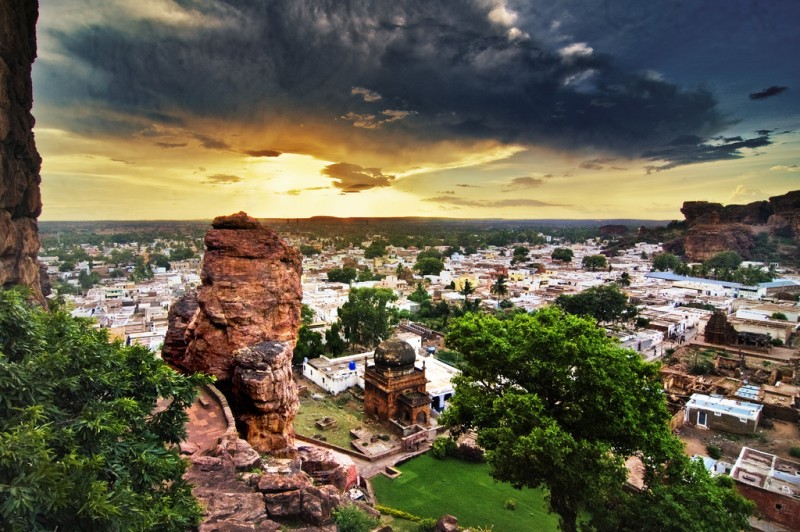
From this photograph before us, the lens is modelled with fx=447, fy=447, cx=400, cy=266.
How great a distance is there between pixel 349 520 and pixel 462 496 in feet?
26.5

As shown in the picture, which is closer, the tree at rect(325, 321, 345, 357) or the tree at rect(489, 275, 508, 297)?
the tree at rect(325, 321, 345, 357)

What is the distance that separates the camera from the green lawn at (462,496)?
15570 mm

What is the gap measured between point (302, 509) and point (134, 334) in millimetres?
31178

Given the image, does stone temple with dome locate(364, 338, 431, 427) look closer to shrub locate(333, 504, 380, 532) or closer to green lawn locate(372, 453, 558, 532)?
green lawn locate(372, 453, 558, 532)

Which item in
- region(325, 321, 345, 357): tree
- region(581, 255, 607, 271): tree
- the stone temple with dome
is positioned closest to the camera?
the stone temple with dome

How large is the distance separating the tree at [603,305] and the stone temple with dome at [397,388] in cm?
2694

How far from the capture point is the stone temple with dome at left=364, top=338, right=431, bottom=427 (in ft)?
78.9

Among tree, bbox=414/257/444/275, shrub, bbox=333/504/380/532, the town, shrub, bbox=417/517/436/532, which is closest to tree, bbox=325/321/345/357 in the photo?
the town

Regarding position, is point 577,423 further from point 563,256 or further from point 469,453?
point 563,256

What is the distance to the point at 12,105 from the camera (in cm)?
1905

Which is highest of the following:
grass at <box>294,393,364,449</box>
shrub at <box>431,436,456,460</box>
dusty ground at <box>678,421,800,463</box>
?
shrub at <box>431,436,456,460</box>

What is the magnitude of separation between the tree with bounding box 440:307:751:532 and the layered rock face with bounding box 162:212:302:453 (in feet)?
18.8

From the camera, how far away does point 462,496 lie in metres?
17.1

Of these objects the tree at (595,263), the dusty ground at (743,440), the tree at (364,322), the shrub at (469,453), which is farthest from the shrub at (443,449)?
the tree at (595,263)
